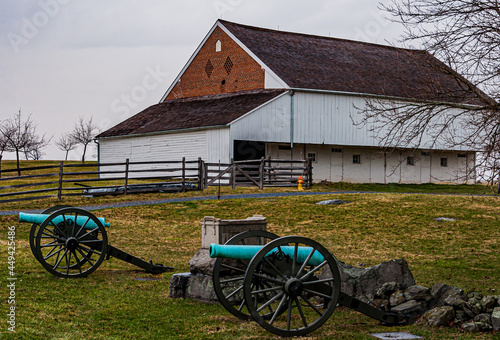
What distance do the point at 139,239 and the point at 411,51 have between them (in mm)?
8804

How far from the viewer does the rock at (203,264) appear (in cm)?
982

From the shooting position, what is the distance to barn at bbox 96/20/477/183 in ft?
115

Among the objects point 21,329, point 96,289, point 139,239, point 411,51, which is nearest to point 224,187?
point 139,239

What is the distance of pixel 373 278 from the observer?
10047mm

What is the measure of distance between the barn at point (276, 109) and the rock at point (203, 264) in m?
23.8

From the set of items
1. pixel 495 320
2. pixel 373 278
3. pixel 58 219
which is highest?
pixel 58 219

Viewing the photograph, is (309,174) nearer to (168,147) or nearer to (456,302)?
(168,147)

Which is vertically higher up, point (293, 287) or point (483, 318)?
point (293, 287)

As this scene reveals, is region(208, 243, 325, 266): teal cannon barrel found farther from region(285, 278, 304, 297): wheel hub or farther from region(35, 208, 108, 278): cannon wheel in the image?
region(35, 208, 108, 278): cannon wheel

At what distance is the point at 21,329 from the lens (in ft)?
24.9

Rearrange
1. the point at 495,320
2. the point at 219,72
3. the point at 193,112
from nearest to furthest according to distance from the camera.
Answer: the point at 495,320 → the point at 193,112 → the point at 219,72

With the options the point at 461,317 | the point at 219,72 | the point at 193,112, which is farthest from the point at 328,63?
the point at 461,317

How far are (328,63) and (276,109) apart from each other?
6990 millimetres

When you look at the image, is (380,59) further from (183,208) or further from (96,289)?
(96,289)
